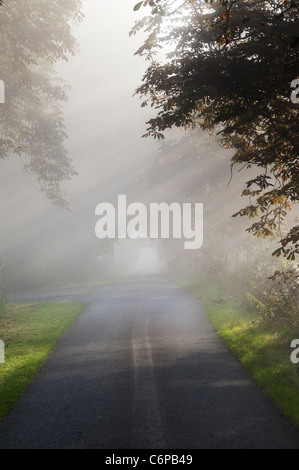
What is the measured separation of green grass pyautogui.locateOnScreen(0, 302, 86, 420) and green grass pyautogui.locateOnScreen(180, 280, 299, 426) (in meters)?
5.40

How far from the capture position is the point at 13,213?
49.2m

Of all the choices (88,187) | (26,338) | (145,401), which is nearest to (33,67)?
(26,338)

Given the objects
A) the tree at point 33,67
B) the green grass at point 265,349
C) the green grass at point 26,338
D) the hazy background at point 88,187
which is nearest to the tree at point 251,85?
the green grass at point 265,349

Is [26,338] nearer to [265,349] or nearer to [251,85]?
[265,349]

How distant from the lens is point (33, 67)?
27094mm

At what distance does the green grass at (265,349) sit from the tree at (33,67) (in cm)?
1382

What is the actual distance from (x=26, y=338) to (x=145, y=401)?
773cm

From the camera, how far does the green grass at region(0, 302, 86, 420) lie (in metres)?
9.64

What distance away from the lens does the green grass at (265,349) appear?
841 centimetres

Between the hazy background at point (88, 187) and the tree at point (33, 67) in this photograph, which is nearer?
the tree at point (33, 67)

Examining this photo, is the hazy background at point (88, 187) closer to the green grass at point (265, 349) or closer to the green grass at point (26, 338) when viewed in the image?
the green grass at point (26, 338)

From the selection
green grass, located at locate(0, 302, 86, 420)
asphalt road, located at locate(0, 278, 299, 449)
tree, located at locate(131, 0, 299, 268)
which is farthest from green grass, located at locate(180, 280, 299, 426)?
green grass, located at locate(0, 302, 86, 420)

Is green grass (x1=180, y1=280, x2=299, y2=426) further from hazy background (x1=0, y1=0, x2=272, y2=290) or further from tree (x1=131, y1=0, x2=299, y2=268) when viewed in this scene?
hazy background (x1=0, y1=0, x2=272, y2=290)
